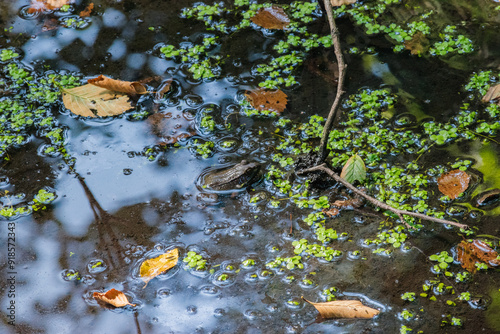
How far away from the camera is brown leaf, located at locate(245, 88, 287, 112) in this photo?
3822 mm

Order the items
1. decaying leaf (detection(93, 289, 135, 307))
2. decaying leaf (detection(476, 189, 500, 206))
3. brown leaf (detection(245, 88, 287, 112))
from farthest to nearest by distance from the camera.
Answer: brown leaf (detection(245, 88, 287, 112)), decaying leaf (detection(476, 189, 500, 206)), decaying leaf (detection(93, 289, 135, 307))

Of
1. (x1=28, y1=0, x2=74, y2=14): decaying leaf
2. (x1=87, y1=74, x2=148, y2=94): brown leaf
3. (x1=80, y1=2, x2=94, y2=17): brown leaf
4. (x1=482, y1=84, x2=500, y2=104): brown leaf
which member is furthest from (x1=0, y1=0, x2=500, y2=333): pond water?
(x1=28, y1=0, x2=74, y2=14): decaying leaf

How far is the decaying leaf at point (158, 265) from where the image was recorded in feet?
9.42

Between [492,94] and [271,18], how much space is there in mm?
2312

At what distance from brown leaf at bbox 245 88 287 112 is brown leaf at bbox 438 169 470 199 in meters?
1.45

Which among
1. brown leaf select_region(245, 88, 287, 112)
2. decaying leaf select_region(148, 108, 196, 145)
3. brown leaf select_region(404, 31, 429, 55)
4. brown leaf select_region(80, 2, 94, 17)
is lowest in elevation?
decaying leaf select_region(148, 108, 196, 145)

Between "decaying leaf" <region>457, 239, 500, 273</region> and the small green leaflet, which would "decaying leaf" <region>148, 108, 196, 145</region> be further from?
"decaying leaf" <region>457, 239, 500, 273</region>

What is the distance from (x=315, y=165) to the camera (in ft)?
10.9

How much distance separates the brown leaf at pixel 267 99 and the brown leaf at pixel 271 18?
3.27ft

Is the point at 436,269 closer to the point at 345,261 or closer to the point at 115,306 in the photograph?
the point at 345,261

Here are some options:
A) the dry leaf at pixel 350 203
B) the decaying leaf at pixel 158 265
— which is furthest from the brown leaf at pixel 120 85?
the dry leaf at pixel 350 203

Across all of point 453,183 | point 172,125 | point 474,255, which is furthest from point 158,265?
point 453,183

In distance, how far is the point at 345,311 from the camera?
2602 mm

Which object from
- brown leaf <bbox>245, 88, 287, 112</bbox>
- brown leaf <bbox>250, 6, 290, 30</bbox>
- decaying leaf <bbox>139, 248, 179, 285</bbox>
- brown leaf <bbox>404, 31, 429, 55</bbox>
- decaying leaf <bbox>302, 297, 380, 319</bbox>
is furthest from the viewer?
brown leaf <bbox>250, 6, 290, 30</bbox>
